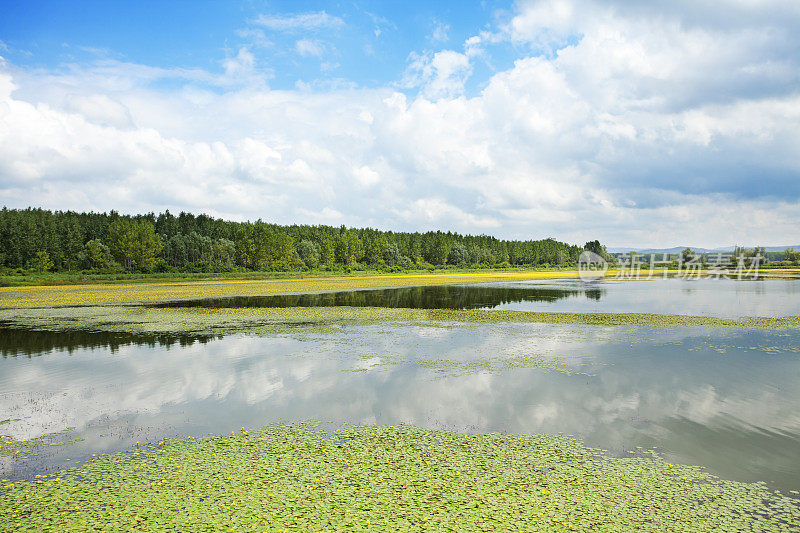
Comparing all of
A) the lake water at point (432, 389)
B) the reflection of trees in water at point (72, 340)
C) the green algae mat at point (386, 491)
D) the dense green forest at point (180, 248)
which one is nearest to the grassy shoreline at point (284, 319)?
the reflection of trees in water at point (72, 340)

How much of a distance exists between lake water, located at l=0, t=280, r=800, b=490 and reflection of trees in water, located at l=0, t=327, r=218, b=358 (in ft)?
0.61

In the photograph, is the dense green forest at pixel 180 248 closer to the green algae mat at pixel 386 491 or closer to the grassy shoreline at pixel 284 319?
the grassy shoreline at pixel 284 319

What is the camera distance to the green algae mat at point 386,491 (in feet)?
23.4

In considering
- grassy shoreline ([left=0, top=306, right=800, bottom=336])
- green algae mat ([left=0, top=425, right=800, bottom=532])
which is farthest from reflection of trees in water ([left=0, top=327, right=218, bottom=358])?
green algae mat ([left=0, top=425, right=800, bottom=532])

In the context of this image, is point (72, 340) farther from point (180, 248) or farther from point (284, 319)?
point (180, 248)

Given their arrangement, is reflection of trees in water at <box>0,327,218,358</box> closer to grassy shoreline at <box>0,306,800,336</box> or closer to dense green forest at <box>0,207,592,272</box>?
grassy shoreline at <box>0,306,800,336</box>

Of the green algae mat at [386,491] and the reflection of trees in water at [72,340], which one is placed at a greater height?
the green algae mat at [386,491]

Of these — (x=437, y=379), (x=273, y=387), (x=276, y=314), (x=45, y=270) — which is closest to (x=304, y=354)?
(x=273, y=387)

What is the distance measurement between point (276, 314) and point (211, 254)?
10505 centimetres

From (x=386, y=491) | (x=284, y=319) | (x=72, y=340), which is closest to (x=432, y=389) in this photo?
(x=386, y=491)

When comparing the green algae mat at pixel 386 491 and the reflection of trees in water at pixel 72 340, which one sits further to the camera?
the reflection of trees in water at pixel 72 340

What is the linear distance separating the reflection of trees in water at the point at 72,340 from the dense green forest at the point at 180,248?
3086 inches

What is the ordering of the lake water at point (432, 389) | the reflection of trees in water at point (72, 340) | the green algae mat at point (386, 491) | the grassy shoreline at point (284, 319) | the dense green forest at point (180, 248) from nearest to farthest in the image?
the green algae mat at point (386, 491), the lake water at point (432, 389), the reflection of trees in water at point (72, 340), the grassy shoreline at point (284, 319), the dense green forest at point (180, 248)

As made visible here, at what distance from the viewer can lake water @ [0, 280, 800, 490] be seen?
10766mm
